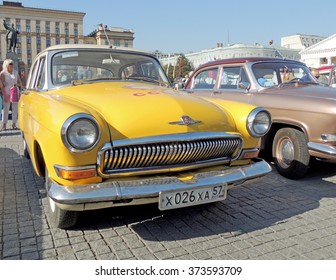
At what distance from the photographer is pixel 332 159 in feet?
13.5

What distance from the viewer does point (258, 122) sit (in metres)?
3.28

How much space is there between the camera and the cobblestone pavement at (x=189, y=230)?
264 centimetres

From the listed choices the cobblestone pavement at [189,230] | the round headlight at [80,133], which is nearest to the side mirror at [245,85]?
the cobblestone pavement at [189,230]

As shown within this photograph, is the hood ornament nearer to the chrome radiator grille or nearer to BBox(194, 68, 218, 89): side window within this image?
the chrome radiator grille

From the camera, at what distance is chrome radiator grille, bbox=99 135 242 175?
2.55 meters

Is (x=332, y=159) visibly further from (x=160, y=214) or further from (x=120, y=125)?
(x=120, y=125)

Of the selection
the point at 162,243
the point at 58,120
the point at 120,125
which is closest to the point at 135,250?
the point at 162,243

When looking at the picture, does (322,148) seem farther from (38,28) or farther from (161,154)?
(38,28)

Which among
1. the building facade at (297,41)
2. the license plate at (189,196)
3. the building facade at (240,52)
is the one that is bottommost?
the license plate at (189,196)

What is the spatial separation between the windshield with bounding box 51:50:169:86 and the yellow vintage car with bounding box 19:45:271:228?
96 millimetres

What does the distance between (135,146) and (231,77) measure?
361cm

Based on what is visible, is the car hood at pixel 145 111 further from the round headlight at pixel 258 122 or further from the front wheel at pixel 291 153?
the front wheel at pixel 291 153

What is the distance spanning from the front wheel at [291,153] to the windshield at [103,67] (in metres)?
1.86

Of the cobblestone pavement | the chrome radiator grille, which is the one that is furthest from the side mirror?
the chrome radiator grille
